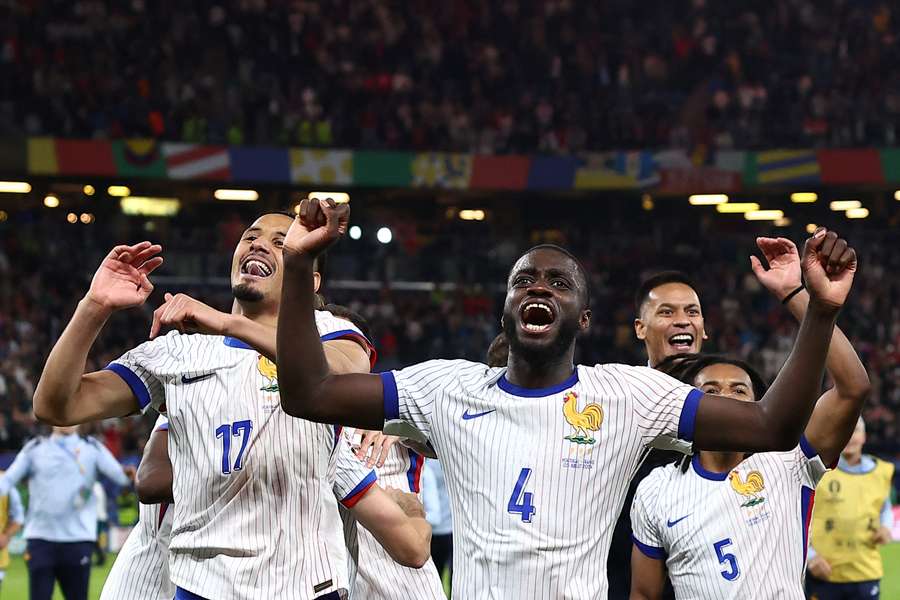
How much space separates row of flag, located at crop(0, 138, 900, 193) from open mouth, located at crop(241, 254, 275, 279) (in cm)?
2266

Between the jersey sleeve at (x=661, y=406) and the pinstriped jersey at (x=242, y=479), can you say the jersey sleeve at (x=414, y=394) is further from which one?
the pinstriped jersey at (x=242, y=479)

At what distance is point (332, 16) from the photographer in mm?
31812

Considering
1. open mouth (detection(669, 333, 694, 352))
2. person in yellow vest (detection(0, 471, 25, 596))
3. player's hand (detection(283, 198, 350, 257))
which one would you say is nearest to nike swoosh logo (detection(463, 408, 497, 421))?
player's hand (detection(283, 198, 350, 257))

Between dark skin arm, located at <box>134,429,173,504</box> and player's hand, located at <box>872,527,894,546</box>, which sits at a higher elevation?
dark skin arm, located at <box>134,429,173,504</box>

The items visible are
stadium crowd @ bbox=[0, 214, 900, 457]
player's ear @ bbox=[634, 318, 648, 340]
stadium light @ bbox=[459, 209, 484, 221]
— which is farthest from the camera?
stadium light @ bbox=[459, 209, 484, 221]

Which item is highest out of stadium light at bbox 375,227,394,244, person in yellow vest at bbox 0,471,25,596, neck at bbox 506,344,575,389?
stadium light at bbox 375,227,394,244

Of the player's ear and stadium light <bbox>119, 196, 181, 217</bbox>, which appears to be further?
stadium light <bbox>119, 196, 181, 217</bbox>

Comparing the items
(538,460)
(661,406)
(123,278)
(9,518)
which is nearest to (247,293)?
(123,278)

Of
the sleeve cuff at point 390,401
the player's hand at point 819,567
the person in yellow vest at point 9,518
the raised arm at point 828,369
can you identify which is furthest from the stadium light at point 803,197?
the sleeve cuff at point 390,401

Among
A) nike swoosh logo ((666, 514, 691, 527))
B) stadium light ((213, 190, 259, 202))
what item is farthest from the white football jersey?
stadium light ((213, 190, 259, 202))

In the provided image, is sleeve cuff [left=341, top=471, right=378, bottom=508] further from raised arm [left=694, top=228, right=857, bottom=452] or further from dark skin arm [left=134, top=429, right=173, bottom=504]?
raised arm [left=694, top=228, right=857, bottom=452]

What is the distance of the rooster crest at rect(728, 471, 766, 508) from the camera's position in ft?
16.1

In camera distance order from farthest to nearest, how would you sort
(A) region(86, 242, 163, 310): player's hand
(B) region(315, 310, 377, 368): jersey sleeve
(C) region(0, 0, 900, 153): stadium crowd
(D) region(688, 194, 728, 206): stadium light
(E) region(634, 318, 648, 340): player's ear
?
(D) region(688, 194, 728, 206): stadium light → (C) region(0, 0, 900, 153): stadium crowd → (E) region(634, 318, 648, 340): player's ear → (B) region(315, 310, 377, 368): jersey sleeve → (A) region(86, 242, 163, 310): player's hand

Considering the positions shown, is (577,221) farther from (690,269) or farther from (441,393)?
(441,393)
